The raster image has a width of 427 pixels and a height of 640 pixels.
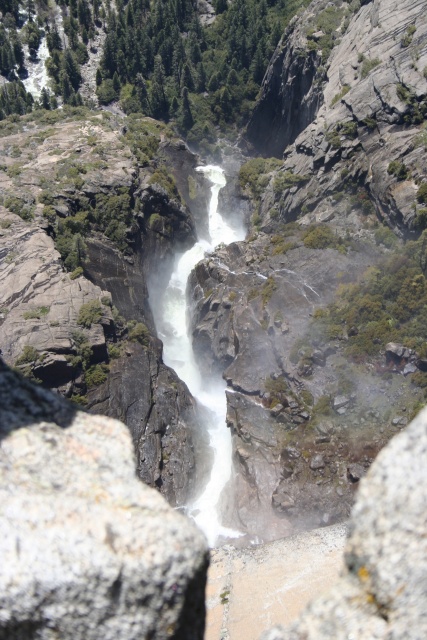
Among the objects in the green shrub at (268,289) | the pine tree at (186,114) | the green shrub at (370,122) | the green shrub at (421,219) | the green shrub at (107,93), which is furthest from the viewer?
the green shrub at (107,93)

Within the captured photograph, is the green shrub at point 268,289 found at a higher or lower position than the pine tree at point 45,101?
lower

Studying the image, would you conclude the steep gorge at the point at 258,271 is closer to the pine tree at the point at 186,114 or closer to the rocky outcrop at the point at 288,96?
the rocky outcrop at the point at 288,96

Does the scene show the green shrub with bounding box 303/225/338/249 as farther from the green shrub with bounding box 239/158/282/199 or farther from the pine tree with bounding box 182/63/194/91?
the pine tree with bounding box 182/63/194/91

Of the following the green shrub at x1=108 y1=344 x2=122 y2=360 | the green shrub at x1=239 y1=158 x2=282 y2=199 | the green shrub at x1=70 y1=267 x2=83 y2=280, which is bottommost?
the green shrub at x1=108 y1=344 x2=122 y2=360

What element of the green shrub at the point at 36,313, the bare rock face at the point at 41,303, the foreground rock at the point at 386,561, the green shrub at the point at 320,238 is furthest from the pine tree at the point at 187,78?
the foreground rock at the point at 386,561

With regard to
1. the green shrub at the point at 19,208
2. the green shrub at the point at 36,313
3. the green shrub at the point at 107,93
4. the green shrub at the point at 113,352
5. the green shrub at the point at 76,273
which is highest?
the green shrub at the point at 107,93

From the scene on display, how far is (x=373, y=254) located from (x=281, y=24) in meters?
80.1

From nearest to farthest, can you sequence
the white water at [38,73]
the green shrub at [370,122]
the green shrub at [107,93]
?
the green shrub at [370,122], the green shrub at [107,93], the white water at [38,73]

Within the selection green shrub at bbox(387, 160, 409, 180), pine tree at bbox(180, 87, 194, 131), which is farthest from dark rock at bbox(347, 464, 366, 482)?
pine tree at bbox(180, 87, 194, 131)

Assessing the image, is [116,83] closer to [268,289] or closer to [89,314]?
[268,289]

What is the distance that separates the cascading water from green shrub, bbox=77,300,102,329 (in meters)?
11.3

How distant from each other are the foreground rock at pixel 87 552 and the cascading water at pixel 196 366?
33398 millimetres

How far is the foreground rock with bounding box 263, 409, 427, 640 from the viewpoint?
246 inches

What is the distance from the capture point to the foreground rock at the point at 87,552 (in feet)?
20.5
